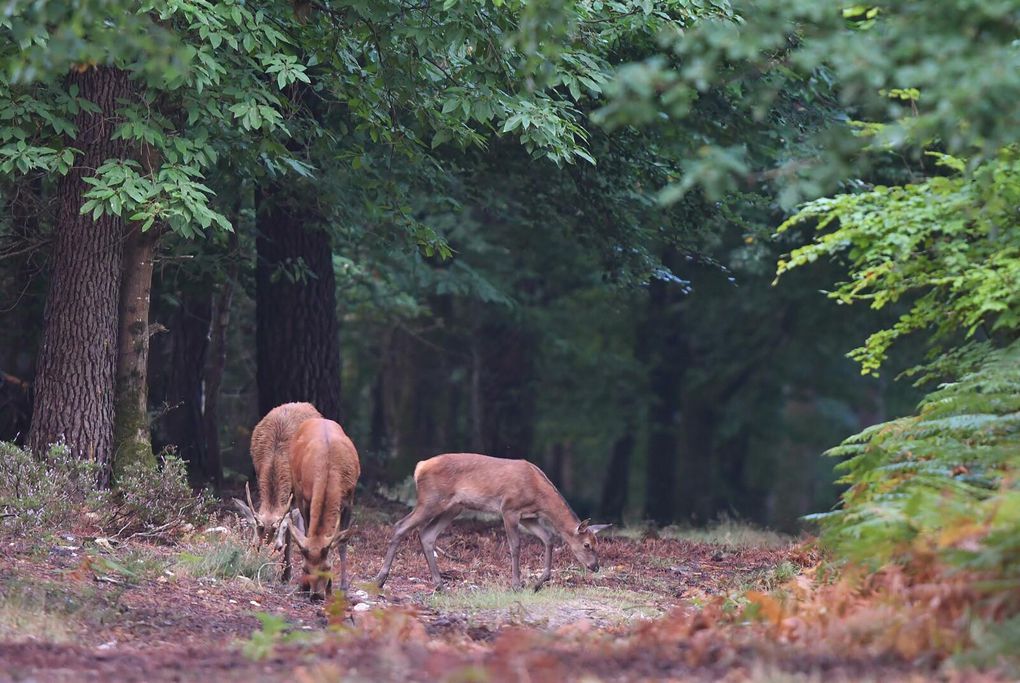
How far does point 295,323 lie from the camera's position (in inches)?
691

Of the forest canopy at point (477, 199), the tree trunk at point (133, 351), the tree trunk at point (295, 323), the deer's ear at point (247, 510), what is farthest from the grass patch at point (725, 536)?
the deer's ear at point (247, 510)

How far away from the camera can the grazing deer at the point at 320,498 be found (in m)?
11.0

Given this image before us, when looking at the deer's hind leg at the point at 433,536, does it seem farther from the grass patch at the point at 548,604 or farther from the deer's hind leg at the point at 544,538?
the deer's hind leg at the point at 544,538

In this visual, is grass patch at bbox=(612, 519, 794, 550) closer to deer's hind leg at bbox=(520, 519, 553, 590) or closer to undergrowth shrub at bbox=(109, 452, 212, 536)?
deer's hind leg at bbox=(520, 519, 553, 590)

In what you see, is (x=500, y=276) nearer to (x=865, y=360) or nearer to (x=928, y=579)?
(x=865, y=360)

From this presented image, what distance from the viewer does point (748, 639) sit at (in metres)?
7.77

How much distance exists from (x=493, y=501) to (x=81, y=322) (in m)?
4.35

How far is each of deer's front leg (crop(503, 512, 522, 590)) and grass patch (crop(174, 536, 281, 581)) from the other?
223cm

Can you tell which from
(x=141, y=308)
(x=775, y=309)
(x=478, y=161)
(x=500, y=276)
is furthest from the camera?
(x=775, y=309)

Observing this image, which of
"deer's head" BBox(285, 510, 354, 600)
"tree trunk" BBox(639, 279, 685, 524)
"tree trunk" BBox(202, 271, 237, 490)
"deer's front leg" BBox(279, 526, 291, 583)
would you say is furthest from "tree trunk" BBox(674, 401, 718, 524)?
"deer's head" BBox(285, 510, 354, 600)

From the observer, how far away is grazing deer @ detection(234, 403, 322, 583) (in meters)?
11.9

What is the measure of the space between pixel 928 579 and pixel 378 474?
16.0 m

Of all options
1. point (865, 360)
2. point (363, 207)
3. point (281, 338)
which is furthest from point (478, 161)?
point (865, 360)

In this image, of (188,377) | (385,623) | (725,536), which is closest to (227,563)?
(385,623)
